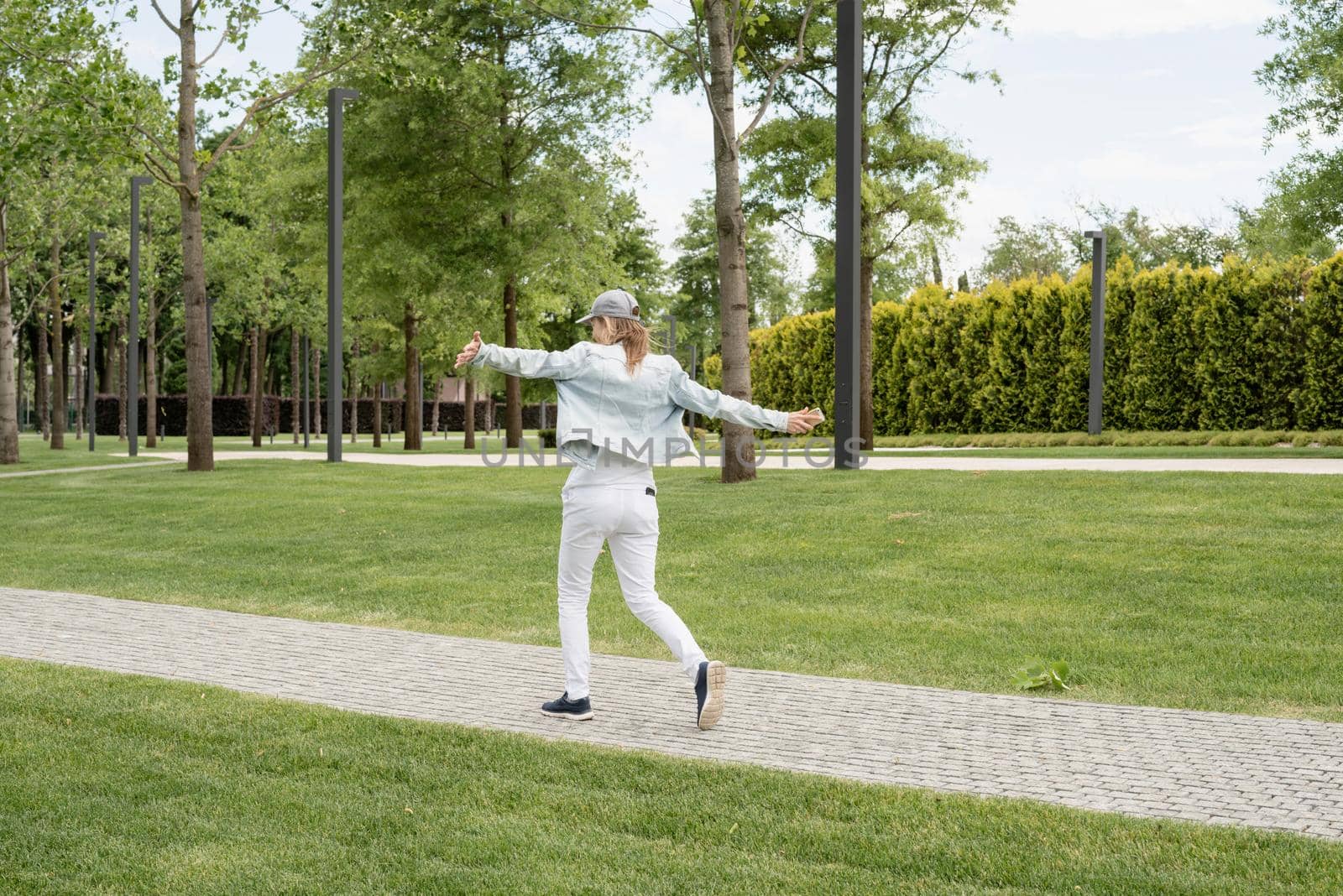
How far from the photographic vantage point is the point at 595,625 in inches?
332

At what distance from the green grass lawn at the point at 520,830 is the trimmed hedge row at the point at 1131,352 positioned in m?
22.6

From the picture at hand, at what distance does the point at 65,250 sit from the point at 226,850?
42.6 m

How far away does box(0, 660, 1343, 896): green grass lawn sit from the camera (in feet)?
12.8

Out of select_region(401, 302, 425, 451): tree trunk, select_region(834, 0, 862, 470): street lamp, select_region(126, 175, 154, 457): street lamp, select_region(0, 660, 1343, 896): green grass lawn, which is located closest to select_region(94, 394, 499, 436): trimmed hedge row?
select_region(401, 302, 425, 451): tree trunk

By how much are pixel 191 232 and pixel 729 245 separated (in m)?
10.8

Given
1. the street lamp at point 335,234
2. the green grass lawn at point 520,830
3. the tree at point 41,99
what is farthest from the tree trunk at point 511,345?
the green grass lawn at point 520,830

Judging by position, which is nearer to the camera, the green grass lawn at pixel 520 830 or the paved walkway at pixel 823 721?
the green grass lawn at pixel 520 830

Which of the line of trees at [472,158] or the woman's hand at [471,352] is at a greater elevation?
the line of trees at [472,158]

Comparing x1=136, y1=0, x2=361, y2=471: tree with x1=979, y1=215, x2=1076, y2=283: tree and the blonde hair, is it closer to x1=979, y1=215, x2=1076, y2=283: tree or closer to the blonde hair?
the blonde hair

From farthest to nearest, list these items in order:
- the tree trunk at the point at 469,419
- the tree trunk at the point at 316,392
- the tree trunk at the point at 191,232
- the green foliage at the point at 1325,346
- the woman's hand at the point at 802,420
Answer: the tree trunk at the point at 316,392 → the tree trunk at the point at 469,419 → the green foliage at the point at 1325,346 → the tree trunk at the point at 191,232 → the woman's hand at the point at 802,420

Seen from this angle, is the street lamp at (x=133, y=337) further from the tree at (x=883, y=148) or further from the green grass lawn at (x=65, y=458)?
the tree at (x=883, y=148)

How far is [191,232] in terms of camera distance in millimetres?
21250

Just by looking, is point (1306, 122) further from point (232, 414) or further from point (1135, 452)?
point (232, 414)

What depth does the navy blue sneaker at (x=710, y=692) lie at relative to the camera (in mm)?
5652
